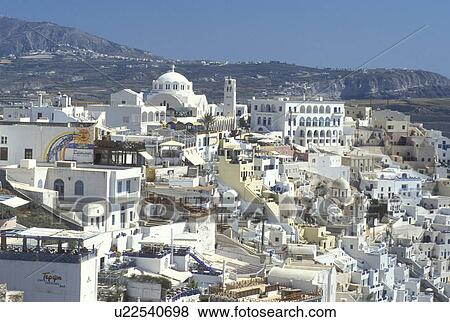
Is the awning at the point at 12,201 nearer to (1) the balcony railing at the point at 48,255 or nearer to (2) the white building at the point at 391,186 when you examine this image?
(1) the balcony railing at the point at 48,255

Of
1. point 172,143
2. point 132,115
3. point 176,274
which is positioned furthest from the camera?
point 132,115

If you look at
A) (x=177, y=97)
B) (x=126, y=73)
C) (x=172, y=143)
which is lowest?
(x=172, y=143)

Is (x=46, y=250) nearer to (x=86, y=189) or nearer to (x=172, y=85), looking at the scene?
(x=86, y=189)

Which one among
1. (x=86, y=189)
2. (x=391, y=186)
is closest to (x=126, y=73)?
A: (x=391, y=186)

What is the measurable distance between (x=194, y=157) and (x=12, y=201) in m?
6.09

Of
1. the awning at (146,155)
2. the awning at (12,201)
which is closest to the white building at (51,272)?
the awning at (12,201)

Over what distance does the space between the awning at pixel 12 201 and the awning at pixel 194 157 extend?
17.6ft

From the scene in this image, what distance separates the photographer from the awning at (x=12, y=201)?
9055 millimetres

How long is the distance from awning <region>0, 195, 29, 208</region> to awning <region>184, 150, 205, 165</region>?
537 cm

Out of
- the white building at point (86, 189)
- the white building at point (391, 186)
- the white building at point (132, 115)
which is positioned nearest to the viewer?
the white building at point (86, 189)

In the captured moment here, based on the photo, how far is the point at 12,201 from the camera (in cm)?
912

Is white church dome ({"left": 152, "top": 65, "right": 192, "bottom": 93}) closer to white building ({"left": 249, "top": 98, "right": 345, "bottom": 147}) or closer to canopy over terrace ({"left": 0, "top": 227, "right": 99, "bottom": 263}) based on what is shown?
white building ({"left": 249, "top": 98, "right": 345, "bottom": 147})

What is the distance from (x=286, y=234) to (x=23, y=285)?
5.93 metres

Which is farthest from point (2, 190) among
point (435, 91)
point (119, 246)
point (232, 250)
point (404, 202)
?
point (435, 91)
